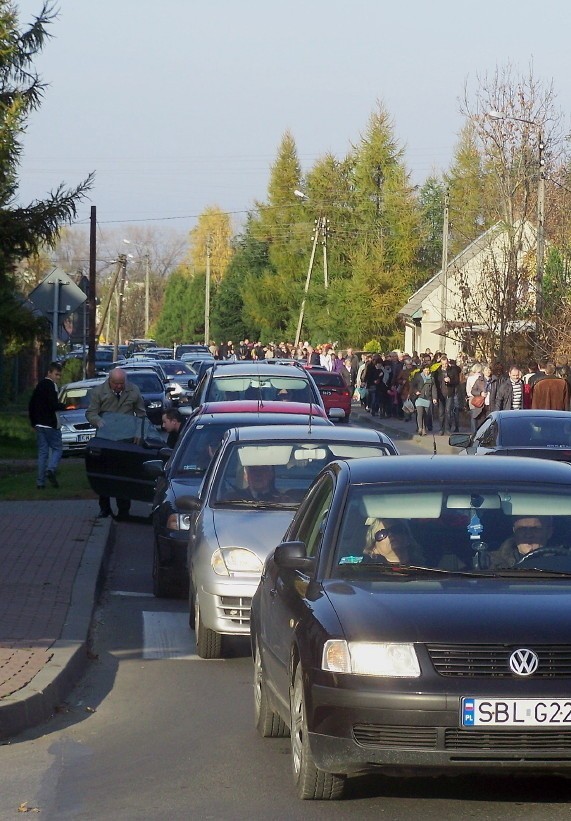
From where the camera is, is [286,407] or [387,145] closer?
[286,407]

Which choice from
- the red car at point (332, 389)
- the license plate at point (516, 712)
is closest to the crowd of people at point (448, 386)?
the red car at point (332, 389)

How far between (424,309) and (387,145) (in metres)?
16.3

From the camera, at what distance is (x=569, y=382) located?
2716 centimetres

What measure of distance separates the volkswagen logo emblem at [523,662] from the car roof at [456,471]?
1225mm

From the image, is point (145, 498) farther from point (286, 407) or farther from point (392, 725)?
point (392, 725)

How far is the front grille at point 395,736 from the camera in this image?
210 inches

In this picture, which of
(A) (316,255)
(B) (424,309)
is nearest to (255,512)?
(B) (424,309)

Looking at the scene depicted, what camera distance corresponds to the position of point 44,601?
35.6ft

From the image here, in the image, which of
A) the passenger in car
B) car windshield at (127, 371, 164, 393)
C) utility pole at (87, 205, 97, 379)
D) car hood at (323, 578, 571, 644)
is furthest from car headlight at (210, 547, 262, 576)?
utility pole at (87, 205, 97, 379)

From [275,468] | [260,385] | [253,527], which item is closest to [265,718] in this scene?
[253,527]

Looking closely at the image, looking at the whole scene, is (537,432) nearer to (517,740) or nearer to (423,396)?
(517,740)

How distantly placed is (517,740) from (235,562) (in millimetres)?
4039

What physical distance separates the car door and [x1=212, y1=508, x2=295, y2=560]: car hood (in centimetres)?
181

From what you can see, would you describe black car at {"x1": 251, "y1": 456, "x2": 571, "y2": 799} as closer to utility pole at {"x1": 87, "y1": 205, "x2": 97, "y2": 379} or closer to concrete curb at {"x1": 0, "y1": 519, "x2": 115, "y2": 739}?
concrete curb at {"x1": 0, "y1": 519, "x2": 115, "y2": 739}
